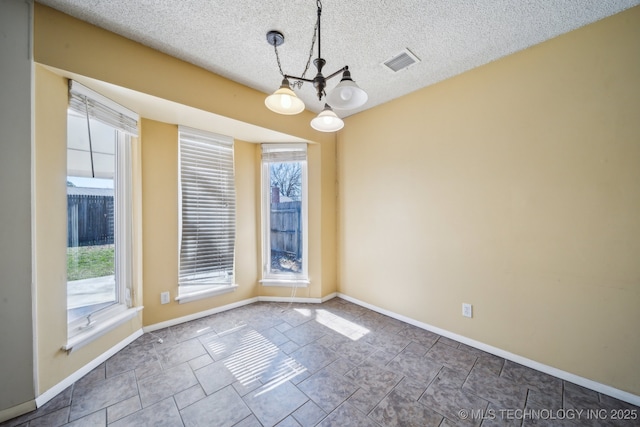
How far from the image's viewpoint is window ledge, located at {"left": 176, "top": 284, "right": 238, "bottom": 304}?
8.98ft

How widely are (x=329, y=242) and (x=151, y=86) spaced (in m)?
2.67

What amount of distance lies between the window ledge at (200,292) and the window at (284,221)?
50cm

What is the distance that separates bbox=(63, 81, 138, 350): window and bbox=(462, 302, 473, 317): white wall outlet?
3312 millimetres

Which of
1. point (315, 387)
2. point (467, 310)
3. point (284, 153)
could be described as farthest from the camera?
point (284, 153)

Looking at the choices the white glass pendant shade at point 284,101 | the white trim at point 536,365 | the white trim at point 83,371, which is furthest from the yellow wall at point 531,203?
the white trim at point 83,371

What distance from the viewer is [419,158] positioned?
8.66ft

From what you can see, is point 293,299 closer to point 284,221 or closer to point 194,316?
point 284,221

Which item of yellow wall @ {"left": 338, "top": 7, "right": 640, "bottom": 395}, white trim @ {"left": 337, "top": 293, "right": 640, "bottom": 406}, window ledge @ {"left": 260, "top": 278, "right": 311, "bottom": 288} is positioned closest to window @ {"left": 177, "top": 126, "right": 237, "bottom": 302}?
window ledge @ {"left": 260, "top": 278, "right": 311, "bottom": 288}

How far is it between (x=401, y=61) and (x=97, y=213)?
3.14 m

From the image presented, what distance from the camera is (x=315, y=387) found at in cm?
174

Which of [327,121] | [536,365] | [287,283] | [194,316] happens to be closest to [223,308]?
[194,316]

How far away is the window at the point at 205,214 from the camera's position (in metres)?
2.77

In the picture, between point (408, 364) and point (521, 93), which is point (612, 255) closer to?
point (521, 93)

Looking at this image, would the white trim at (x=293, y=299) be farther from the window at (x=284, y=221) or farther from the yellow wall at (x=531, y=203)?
the yellow wall at (x=531, y=203)
